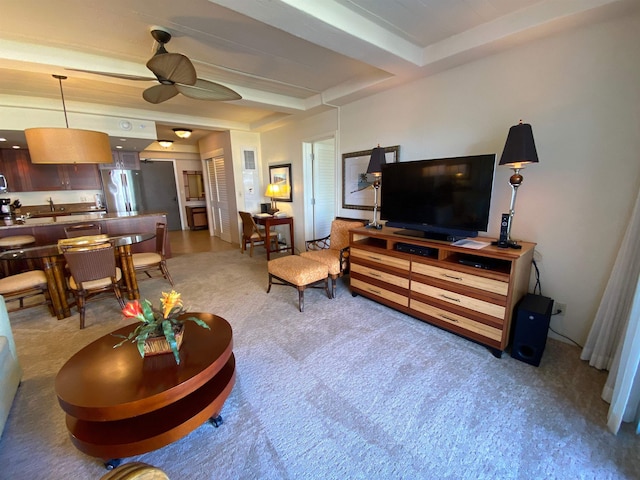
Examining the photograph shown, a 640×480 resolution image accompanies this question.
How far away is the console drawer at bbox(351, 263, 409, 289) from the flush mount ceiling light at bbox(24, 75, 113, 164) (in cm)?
339

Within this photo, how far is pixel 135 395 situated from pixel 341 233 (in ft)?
9.22

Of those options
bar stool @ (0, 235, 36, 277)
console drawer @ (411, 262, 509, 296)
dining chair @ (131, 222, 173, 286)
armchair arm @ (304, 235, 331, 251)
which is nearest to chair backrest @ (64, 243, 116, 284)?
dining chair @ (131, 222, 173, 286)

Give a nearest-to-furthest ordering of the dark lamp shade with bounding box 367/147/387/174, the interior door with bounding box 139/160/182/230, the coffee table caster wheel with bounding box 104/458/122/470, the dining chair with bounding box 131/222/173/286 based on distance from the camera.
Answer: the coffee table caster wheel with bounding box 104/458/122/470 < the dark lamp shade with bounding box 367/147/387/174 < the dining chair with bounding box 131/222/173/286 < the interior door with bounding box 139/160/182/230

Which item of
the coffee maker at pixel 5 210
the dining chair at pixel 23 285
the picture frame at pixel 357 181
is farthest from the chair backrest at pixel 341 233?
the coffee maker at pixel 5 210

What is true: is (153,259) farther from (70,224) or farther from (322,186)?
(322,186)

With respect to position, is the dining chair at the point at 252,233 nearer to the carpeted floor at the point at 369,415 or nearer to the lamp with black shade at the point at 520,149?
the carpeted floor at the point at 369,415

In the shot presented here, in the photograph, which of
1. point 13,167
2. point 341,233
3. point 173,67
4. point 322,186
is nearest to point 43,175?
point 13,167

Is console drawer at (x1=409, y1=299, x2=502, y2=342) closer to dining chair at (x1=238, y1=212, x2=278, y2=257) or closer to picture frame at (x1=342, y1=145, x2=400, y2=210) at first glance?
picture frame at (x1=342, y1=145, x2=400, y2=210)

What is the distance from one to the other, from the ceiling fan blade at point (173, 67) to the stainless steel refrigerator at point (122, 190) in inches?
189

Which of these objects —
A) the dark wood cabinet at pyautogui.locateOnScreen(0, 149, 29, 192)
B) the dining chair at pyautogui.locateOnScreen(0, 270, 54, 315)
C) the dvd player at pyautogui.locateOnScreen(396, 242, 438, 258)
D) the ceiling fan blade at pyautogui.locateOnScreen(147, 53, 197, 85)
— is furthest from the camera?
the dark wood cabinet at pyautogui.locateOnScreen(0, 149, 29, 192)

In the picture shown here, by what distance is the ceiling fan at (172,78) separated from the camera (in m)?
2.02

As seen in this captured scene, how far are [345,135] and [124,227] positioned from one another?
399 cm

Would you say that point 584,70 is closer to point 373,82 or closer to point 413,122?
point 413,122

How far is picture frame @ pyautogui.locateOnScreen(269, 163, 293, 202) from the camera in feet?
16.9
